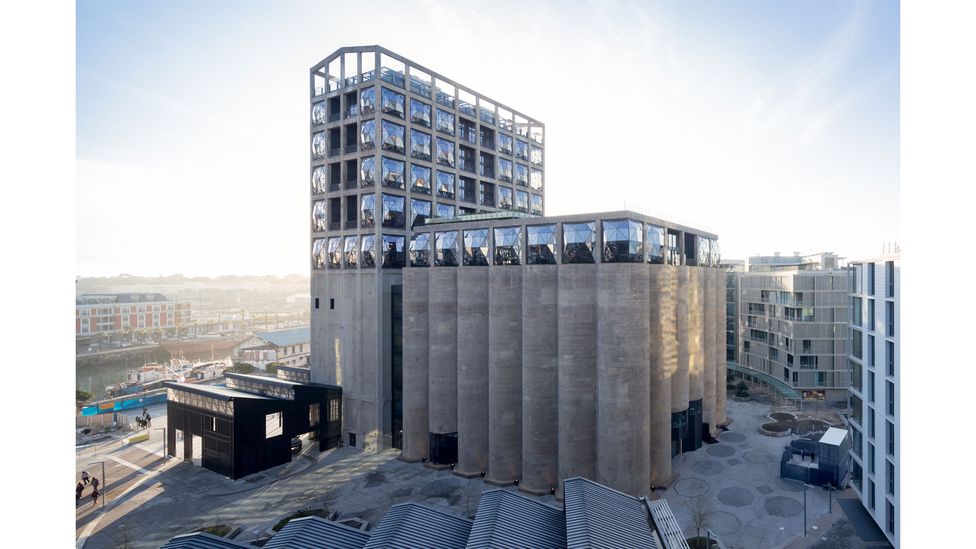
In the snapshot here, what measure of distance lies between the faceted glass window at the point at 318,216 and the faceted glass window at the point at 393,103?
1179cm

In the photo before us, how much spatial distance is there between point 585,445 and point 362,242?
27232mm

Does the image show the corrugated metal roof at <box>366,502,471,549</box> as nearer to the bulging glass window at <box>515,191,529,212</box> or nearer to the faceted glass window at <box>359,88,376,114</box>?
the faceted glass window at <box>359,88,376,114</box>

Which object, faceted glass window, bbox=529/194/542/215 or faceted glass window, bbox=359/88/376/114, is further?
faceted glass window, bbox=529/194/542/215

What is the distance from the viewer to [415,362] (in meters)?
40.2

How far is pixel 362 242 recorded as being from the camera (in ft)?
142

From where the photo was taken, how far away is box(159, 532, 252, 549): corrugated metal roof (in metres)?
17.2

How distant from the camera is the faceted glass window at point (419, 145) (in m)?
45.2

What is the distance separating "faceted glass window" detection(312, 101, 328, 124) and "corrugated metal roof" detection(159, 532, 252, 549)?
128ft

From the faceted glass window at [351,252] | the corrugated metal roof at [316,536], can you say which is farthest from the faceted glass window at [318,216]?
the corrugated metal roof at [316,536]

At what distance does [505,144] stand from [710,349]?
34967mm

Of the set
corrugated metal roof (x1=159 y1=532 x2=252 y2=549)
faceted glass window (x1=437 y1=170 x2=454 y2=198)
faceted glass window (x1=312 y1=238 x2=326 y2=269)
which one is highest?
faceted glass window (x1=437 y1=170 x2=454 y2=198)

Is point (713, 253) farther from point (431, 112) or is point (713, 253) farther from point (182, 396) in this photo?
point (182, 396)

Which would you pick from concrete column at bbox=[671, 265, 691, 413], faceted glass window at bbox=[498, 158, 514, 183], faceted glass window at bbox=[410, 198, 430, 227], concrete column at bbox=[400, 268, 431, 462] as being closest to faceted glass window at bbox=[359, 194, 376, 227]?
faceted glass window at bbox=[410, 198, 430, 227]
